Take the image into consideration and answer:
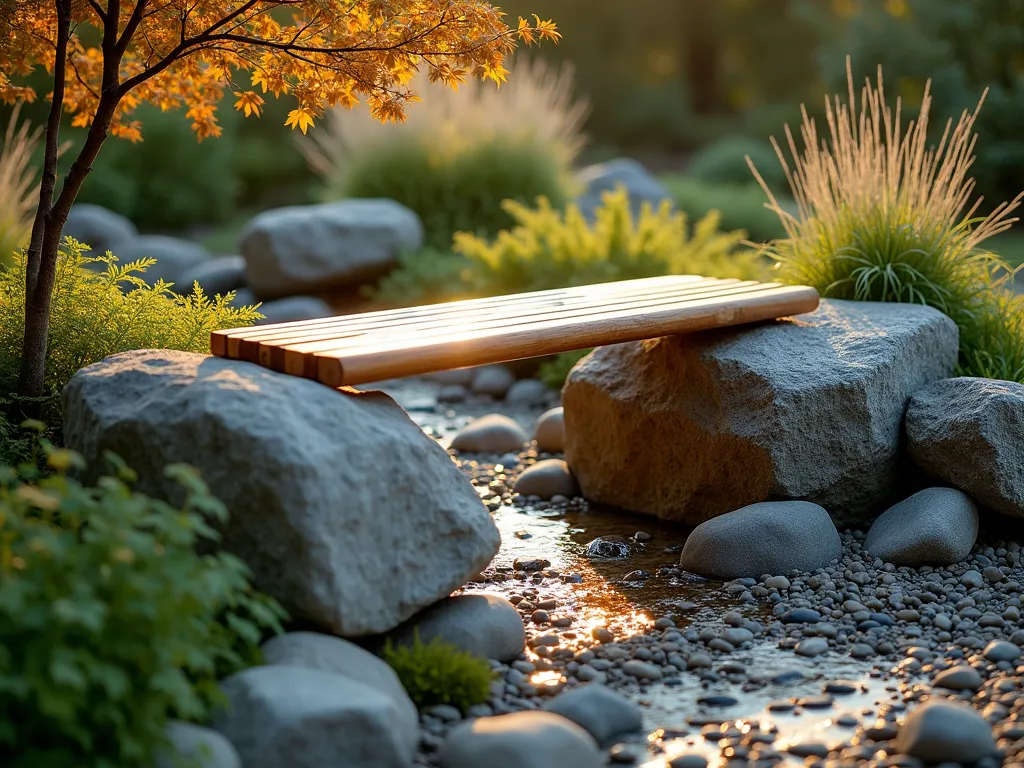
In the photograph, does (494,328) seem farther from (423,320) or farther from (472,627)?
(472,627)

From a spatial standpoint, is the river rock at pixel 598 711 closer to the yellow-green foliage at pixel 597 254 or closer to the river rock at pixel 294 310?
the yellow-green foliage at pixel 597 254

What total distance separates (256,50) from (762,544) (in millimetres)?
2417

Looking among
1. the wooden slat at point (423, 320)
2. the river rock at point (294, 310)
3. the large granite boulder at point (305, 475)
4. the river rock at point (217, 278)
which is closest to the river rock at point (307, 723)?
the large granite boulder at point (305, 475)

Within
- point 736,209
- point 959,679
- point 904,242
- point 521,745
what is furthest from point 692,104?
point 521,745

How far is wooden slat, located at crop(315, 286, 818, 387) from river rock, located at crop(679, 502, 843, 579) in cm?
71

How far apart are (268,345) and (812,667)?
Answer: 1806 millimetres

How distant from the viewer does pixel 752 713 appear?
2.62 meters

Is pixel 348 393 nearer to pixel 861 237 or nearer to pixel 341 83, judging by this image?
pixel 341 83

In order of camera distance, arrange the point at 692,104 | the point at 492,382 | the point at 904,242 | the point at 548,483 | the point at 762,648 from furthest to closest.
Answer: the point at 692,104
the point at 492,382
the point at 904,242
the point at 548,483
the point at 762,648

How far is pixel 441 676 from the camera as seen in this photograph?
8.59 feet

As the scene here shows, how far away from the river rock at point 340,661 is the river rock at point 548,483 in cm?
202

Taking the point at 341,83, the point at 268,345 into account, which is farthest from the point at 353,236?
the point at 268,345

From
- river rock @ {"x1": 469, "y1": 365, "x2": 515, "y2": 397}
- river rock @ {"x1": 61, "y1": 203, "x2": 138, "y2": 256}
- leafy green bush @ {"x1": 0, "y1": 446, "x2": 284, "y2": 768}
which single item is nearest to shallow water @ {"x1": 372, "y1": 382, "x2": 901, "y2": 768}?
leafy green bush @ {"x1": 0, "y1": 446, "x2": 284, "y2": 768}

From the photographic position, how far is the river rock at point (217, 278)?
8.07 metres
